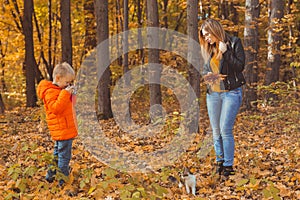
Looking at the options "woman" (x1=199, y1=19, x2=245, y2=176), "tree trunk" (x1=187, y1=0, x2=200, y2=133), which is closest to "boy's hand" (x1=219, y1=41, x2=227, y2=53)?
"woman" (x1=199, y1=19, x2=245, y2=176)

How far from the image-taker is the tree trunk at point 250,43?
36.3ft

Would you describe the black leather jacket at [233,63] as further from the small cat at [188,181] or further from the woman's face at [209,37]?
the small cat at [188,181]

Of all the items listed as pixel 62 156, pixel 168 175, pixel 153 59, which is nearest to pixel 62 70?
pixel 62 156

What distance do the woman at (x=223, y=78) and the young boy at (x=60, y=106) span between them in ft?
5.55

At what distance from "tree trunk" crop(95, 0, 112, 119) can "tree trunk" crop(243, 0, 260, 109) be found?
12.9 feet

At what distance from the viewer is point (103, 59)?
39.0 ft

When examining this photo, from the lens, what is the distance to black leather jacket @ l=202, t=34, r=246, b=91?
4859mm

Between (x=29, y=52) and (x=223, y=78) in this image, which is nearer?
(x=223, y=78)

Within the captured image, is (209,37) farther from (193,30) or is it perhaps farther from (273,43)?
(273,43)

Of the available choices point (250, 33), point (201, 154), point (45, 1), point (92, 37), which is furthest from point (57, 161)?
point (45, 1)

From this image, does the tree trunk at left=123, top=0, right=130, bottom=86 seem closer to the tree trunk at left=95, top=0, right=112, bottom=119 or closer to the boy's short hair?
the tree trunk at left=95, top=0, right=112, bottom=119

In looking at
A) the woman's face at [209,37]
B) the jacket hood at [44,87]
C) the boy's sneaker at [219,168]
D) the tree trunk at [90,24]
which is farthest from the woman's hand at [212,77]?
the tree trunk at [90,24]

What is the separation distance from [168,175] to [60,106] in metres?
1.53

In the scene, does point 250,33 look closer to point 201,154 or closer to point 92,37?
point 201,154
